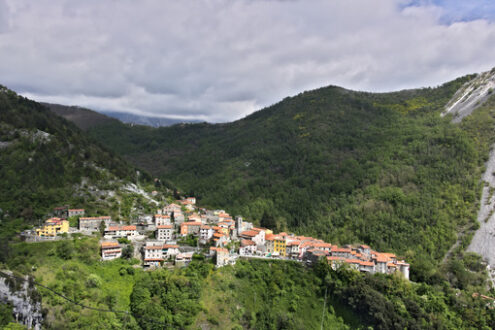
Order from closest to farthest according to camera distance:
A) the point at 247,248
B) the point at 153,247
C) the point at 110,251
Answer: the point at 110,251
the point at 153,247
the point at 247,248

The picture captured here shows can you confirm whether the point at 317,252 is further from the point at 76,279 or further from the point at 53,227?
the point at 53,227

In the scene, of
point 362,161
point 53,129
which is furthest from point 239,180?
point 53,129

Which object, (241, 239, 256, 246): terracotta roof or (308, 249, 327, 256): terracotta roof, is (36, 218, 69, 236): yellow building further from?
(308, 249, 327, 256): terracotta roof

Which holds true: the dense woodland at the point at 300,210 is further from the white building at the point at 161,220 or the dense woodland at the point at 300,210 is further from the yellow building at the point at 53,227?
the white building at the point at 161,220

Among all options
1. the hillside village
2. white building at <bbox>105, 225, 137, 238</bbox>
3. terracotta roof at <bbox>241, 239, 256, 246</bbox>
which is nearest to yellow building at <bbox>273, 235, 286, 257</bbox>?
the hillside village

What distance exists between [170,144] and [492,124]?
130757 mm

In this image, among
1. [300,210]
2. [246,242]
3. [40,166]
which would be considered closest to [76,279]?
[246,242]

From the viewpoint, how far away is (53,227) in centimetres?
4675

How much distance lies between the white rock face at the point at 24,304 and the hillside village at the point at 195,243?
1256cm

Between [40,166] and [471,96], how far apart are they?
131 metres

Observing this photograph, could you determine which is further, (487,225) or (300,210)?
(300,210)

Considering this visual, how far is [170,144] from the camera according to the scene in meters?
180

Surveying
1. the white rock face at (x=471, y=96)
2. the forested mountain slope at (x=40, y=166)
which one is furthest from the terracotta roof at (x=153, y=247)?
the white rock face at (x=471, y=96)

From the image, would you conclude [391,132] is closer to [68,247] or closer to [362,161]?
[362,161]
